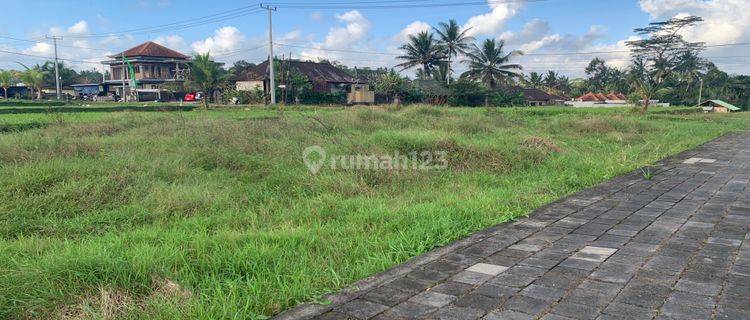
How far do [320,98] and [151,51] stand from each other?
87.8 feet

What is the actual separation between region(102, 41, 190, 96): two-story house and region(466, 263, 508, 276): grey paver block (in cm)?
5246

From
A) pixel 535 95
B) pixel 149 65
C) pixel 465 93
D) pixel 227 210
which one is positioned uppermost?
pixel 149 65

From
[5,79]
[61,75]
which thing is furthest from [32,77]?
[61,75]

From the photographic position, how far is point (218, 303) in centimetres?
252

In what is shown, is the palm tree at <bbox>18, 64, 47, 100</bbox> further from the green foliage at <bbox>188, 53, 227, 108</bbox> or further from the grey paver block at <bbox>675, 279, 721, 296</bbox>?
the grey paver block at <bbox>675, 279, 721, 296</bbox>

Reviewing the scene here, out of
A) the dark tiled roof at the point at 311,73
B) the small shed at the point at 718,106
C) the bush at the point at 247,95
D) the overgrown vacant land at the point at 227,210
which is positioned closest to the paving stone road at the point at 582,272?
the overgrown vacant land at the point at 227,210

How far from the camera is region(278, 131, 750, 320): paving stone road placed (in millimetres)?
2412

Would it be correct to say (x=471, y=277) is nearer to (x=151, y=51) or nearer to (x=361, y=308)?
(x=361, y=308)

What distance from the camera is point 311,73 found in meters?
41.3

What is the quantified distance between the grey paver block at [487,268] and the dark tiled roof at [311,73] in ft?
116

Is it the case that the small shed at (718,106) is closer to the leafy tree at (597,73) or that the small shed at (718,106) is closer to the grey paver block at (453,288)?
the leafy tree at (597,73)

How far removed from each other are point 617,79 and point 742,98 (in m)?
15.8

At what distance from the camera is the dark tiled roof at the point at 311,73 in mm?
38719

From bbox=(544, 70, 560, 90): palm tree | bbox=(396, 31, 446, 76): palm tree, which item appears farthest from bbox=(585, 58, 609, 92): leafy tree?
bbox=(396, 31, 446, 76): palm tree
